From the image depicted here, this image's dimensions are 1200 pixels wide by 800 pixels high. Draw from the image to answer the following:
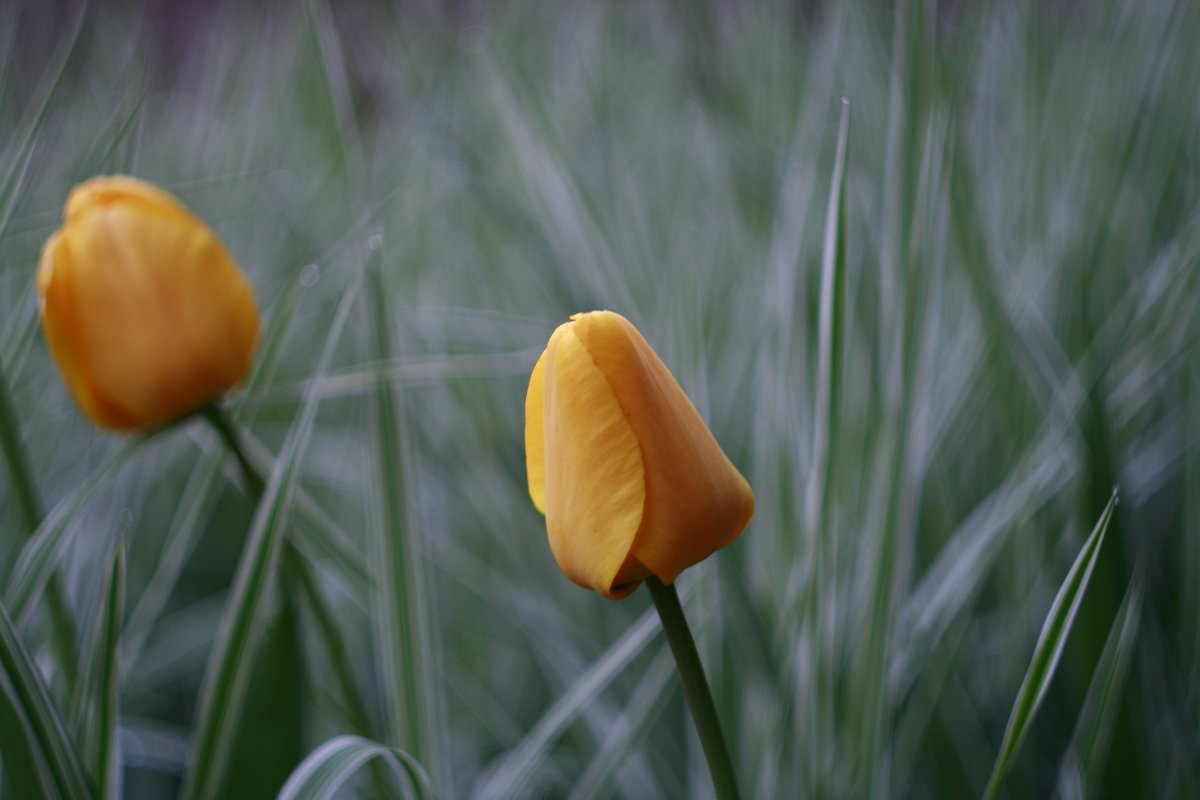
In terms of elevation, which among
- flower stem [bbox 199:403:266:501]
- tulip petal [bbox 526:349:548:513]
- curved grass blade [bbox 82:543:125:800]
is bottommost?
curved grass blade [bbox 82:543:125:800]

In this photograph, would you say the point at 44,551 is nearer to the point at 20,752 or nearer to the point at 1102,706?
the point at 20,752

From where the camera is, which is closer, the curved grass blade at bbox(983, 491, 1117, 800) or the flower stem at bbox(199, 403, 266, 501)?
the curved grass blade at bbox(983, 491, 1117, 800)

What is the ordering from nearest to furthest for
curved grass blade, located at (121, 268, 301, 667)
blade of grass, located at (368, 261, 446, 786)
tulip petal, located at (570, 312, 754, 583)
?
tulip petal, located at (570, 312, 754, 583), blade of grass, located at (368, 261, 446, 786), curved grass blade, located at (121, 268, 301, 667)

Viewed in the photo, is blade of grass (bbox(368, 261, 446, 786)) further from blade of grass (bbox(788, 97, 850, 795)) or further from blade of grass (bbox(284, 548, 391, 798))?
blade of grass (bbox(788, 97, 850, 795))

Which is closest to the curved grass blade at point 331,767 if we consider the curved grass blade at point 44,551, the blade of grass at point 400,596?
the blade of grass at point 400,596

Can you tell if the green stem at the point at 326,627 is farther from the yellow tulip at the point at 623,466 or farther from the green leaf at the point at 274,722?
the yellow tulip at the point at 623,466

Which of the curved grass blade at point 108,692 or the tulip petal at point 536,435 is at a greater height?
the tulip petal at point 536,435

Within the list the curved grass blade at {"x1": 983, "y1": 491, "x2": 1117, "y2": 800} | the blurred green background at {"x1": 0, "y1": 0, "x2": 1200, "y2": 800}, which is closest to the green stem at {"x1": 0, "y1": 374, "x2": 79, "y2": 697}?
the blurred green background at {"x1": 0, "y1": 0, "x2": 1200, "y2": 800}
